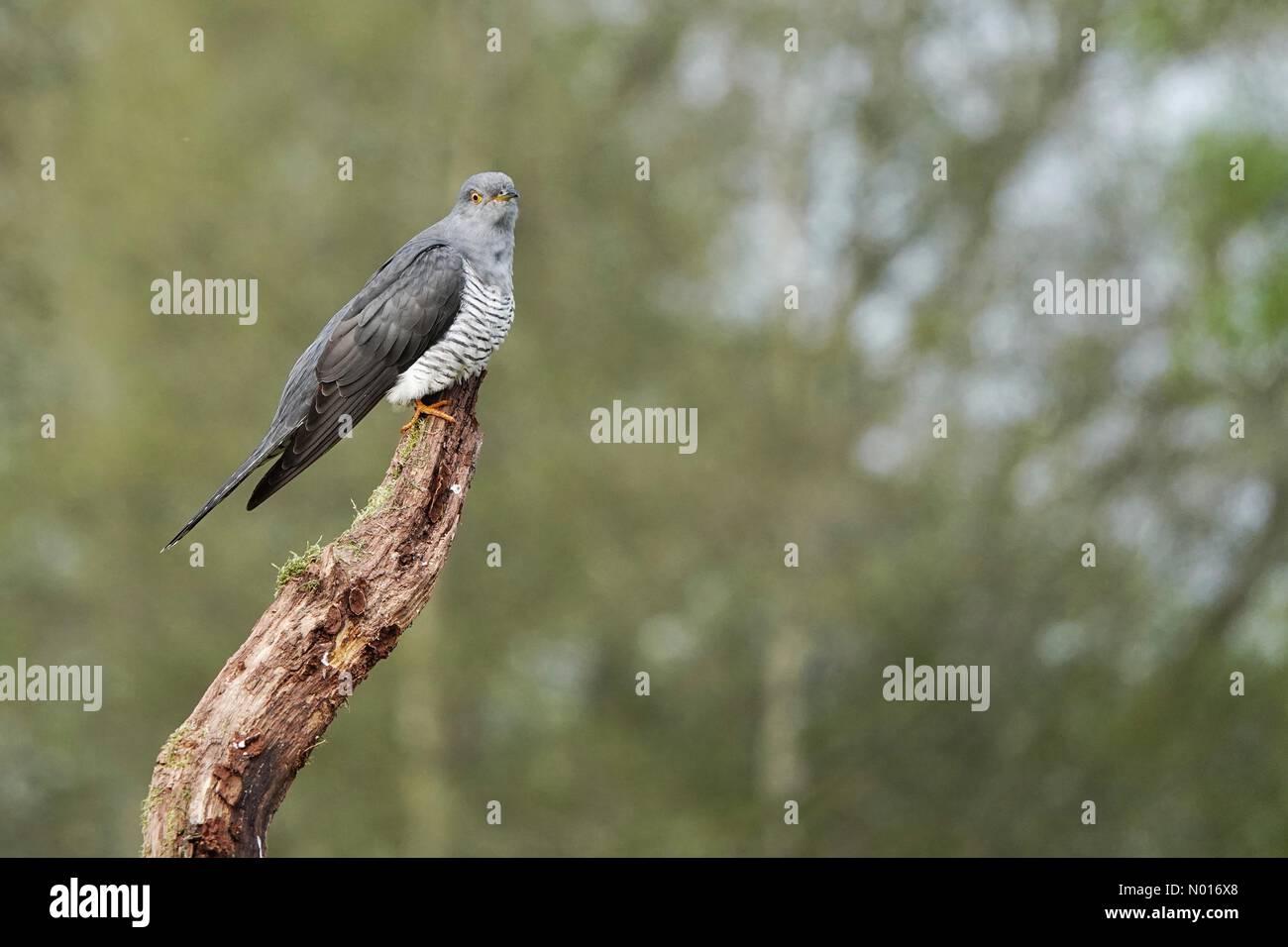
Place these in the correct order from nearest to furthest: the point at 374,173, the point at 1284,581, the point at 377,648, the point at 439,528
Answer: the point at 377,648
the point at 439,528
the point at 1284,581
the point at 374,173

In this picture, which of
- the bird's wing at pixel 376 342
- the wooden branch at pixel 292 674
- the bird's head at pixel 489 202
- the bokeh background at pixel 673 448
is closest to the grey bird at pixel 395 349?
the bird's wing at pixel 376 342

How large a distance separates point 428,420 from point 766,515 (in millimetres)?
8087

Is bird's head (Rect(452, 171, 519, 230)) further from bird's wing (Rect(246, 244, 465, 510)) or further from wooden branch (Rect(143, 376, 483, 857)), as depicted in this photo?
wooden branch (Rect(143, 376, 483, 857))

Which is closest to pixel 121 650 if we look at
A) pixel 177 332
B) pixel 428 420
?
pixel 177 332

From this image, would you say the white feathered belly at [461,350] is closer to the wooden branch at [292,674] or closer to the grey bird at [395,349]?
the grey bird at [395,349]

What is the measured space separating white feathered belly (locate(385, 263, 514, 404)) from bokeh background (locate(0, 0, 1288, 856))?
630 centimetres

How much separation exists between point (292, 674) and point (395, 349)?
2.06 m

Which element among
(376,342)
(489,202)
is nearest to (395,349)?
(376,342)

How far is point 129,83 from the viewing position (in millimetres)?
12961

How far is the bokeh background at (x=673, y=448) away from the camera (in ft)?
40.7

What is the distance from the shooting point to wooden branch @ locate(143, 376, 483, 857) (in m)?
4.03

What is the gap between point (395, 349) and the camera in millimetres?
5961

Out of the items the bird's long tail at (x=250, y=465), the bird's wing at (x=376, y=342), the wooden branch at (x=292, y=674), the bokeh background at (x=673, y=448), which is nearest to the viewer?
the wooden branch at (x=292, y=674)

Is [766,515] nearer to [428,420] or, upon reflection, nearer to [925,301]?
[925,301]
